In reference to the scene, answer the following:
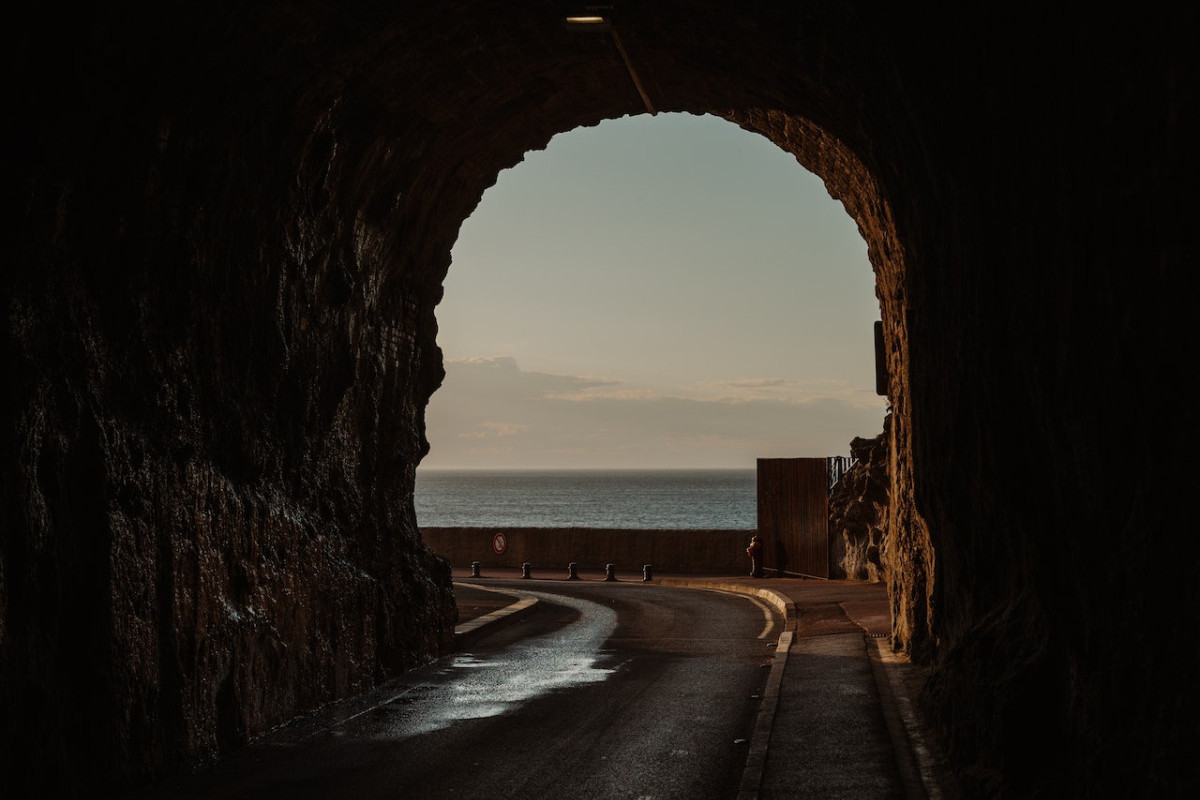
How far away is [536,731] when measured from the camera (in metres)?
10.9

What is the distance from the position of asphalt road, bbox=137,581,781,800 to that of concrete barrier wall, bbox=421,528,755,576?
1491cm

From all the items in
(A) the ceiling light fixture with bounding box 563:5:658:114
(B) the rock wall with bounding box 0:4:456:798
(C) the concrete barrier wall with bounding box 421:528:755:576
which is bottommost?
(C) the concrete barrier wall with bounding box 421:528:755:576

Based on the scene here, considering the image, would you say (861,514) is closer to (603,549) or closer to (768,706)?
(603,549)

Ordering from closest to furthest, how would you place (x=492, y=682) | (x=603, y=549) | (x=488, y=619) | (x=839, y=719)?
(x=839, y=719)
(x=492, y=682)
(x=488, y=619)
(x=603, y=549)

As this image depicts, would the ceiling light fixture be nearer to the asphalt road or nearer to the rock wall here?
the rock wall

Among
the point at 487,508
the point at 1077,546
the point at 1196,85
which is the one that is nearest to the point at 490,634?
the point at 1077,546

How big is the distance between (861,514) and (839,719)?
51.2 ft

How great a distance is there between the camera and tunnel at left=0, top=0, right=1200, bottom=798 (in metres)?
5.33

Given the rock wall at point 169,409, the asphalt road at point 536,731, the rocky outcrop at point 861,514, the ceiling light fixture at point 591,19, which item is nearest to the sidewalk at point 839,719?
the asphalt road at point 536,731

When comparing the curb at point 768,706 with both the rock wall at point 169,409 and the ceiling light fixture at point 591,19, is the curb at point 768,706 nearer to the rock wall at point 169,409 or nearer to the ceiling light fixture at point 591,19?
the rock wall at point 169,409

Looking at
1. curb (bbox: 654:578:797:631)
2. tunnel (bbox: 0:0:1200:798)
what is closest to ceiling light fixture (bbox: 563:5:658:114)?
tunnel (bbox: 0:0:1200:798)

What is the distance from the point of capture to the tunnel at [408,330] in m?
5.33

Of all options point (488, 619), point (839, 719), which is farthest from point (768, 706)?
point (488, 619)

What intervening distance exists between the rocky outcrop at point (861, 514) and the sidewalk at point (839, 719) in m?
4.81
